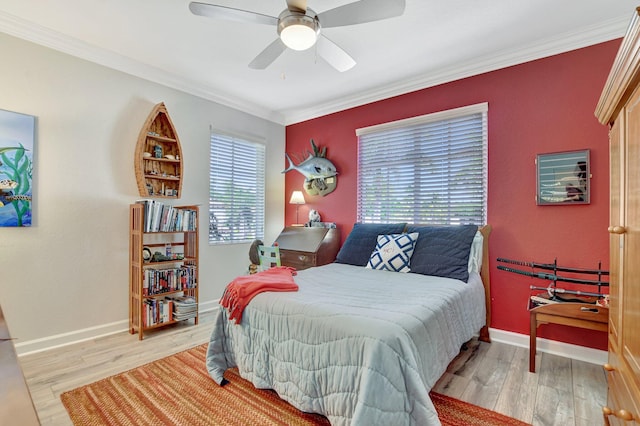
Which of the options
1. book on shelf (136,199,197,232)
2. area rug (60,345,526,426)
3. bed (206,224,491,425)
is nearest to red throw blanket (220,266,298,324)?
bed (206,224,491,425)

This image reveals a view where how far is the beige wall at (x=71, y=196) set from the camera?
Answer: 2.38m

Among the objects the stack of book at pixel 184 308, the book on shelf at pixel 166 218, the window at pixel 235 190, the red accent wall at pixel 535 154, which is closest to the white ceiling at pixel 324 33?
the red accent wall at pixel 535 154

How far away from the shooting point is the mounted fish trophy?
3.88 metres

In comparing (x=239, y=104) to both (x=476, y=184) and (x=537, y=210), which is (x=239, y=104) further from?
(x=537, y=210)

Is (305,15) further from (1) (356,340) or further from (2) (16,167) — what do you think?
(2) (16,167)

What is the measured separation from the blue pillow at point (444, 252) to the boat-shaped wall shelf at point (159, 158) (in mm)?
2529

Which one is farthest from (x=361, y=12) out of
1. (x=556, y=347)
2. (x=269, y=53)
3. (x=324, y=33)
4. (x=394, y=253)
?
(x=556, y=347)

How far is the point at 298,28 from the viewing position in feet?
5.61

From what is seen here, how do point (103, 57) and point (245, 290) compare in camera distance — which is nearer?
point (245, 290)

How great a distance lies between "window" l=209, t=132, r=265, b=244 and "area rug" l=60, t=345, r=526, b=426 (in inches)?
73.8

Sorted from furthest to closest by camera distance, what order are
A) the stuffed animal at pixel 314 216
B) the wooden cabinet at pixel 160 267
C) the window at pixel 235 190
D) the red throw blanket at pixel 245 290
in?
the stuffed animal at pixel 314 216, the window at pixel 235 190, the wooden cabinet at pixel 160 267, the red throw blanket at pixel 245 290

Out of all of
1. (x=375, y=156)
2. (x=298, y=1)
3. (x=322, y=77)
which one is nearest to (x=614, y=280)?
(x=298, y=1)

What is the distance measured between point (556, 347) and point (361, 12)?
9.41ft

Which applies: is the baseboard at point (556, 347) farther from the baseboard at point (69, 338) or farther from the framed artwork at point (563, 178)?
the baseboard at point (69, 338)
